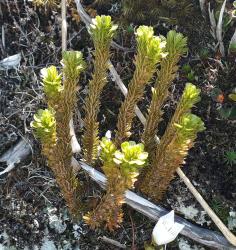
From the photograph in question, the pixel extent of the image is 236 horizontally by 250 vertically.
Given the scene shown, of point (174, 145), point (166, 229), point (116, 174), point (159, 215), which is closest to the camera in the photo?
point (116, 174)

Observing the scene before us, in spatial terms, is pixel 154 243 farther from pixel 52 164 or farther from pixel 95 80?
pixel 95 80

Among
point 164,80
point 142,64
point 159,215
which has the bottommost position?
point 159,215

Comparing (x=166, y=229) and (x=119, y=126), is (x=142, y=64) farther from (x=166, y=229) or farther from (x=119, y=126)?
(x=166, y=229)

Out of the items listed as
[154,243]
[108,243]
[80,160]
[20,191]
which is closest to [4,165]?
[20,191]

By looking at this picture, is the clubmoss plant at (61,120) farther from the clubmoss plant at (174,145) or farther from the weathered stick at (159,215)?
the clubmoss plant at (174,145)

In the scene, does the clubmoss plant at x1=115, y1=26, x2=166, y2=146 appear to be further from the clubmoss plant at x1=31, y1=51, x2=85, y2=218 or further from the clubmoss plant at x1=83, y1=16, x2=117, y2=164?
the clubmoss plant at x1=31, y1=51, x2=85, y2=218

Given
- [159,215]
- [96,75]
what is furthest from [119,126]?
[159,215]

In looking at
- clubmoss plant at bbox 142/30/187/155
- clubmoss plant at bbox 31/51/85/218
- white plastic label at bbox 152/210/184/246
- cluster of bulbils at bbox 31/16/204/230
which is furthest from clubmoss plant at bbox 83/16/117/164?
white plastic label at bbox 152/210/184/246
